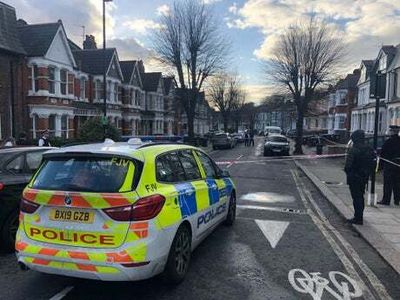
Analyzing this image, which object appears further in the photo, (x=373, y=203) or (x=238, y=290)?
(x=373, y=203)

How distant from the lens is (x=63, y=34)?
2808 cm

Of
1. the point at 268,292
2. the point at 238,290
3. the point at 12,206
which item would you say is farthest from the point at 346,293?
the point at 12,206

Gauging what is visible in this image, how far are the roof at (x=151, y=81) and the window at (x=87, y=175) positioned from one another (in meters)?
48.2

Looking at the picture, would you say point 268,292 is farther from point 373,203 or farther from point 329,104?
point 329,104

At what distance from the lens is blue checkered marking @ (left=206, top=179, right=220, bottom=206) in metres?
6.22

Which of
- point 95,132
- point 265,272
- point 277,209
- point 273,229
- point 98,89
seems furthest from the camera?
point 98,89

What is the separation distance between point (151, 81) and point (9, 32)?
28702 millimetres

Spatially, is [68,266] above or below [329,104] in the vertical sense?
below

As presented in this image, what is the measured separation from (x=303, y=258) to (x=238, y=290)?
1.69m

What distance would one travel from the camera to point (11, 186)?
6.23m

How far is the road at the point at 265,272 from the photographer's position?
467cm

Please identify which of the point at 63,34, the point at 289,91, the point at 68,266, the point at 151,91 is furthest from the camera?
the point at 151,91


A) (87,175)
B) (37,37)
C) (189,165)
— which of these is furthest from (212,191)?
(37,37)

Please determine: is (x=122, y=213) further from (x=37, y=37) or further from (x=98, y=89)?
(x=98, y=89)
